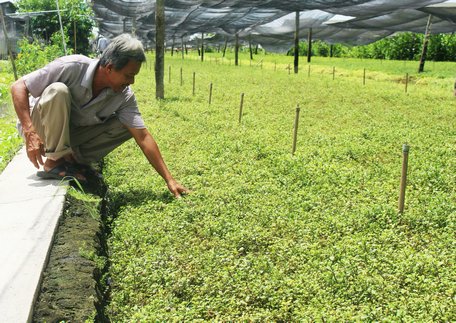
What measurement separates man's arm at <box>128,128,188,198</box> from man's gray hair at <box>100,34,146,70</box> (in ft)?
2.40

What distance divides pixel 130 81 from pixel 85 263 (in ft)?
5.65

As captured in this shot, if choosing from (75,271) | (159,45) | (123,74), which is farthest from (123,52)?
(159,45)

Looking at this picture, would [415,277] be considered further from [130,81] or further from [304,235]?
[130,81]

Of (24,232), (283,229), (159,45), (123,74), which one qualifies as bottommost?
(283,229)

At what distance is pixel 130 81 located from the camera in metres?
4.21

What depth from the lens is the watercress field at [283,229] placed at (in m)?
3.05

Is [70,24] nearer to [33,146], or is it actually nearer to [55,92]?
[55,92]

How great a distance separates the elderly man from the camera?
411 centimetres

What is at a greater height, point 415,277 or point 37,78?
point 37,78

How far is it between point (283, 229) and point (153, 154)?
1405 mm

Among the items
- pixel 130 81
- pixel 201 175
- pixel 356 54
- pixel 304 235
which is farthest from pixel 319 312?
pixel 356 54

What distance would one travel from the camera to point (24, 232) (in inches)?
132

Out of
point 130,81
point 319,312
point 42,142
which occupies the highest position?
point 130,81

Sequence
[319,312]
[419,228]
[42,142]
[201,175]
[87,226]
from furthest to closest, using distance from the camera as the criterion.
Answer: [201,175] → [42,142] → [419,228] → [87,226] → [319,312]
